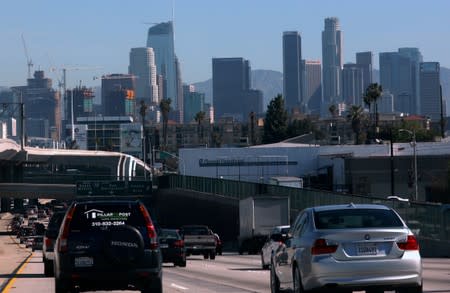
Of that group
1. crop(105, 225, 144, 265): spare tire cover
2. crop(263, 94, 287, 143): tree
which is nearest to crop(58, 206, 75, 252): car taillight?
crop(105, 225, 144, 265): spare tire cover

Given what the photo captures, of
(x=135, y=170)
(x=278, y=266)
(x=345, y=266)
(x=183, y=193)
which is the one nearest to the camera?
(x=345, y=266)

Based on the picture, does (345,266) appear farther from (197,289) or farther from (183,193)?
(183,193)

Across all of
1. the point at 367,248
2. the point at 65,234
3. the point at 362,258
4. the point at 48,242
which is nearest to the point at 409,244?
the point at 367,248

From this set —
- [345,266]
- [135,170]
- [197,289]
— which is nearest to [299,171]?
[135,170]

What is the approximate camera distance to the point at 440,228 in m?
45.5

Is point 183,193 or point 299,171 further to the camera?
point 299,171

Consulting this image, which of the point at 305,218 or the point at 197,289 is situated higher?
the point at 305,218

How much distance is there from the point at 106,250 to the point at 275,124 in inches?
6756

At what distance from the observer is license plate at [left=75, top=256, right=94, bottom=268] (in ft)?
62.3

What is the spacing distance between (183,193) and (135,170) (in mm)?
89496

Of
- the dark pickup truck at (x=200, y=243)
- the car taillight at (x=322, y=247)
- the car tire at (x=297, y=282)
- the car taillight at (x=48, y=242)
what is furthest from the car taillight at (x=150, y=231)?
the dark pickup truck at (x=200, y=243)

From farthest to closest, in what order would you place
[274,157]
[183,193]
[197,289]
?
[274,157], [183,193], [197,289]

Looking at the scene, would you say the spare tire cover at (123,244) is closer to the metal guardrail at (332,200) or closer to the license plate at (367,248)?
the license plate at (367,248)

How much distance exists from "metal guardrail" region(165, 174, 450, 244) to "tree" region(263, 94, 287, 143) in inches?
3178
